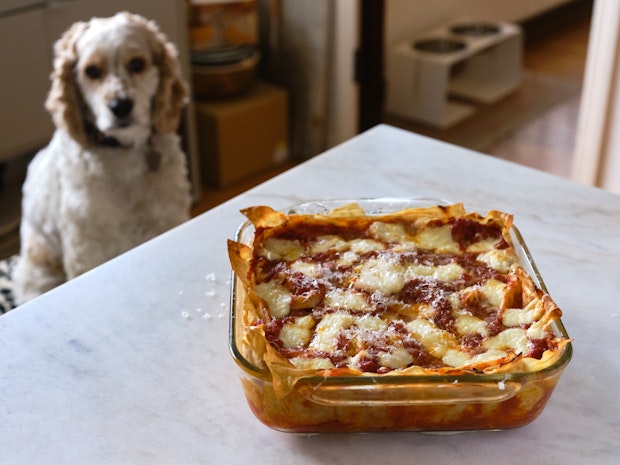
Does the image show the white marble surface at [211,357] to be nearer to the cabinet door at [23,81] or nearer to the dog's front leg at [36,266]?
the dog's front leg at [36,266]

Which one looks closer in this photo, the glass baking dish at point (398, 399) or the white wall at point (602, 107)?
the glass baking dish at point (398, 399)

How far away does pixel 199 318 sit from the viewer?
3.14ft

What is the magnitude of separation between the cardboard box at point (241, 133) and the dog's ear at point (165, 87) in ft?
2.83

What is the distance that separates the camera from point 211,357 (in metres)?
0.89

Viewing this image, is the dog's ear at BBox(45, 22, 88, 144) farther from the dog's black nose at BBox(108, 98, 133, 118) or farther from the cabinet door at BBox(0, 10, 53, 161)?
the cabinet door at BBox(0, 10, 53, 161)

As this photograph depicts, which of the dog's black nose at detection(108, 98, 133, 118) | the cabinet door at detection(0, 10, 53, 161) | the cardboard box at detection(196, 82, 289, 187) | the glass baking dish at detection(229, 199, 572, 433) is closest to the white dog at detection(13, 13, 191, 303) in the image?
the dog's black nose at detection(108, 98, 133, 118)

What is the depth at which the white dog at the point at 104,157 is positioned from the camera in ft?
5.64

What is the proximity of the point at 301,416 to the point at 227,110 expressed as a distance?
2.14m

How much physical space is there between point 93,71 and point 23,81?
58cm

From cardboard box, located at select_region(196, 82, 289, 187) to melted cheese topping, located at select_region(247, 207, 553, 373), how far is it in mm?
1853

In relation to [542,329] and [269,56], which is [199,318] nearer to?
[542,329]

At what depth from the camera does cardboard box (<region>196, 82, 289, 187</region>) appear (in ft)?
9.04

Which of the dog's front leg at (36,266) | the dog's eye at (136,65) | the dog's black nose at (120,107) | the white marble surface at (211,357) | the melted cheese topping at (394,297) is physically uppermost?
the dog's eye at (136,65)

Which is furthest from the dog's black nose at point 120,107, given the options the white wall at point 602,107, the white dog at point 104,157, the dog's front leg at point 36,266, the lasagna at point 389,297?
the white wall at point 602,107
